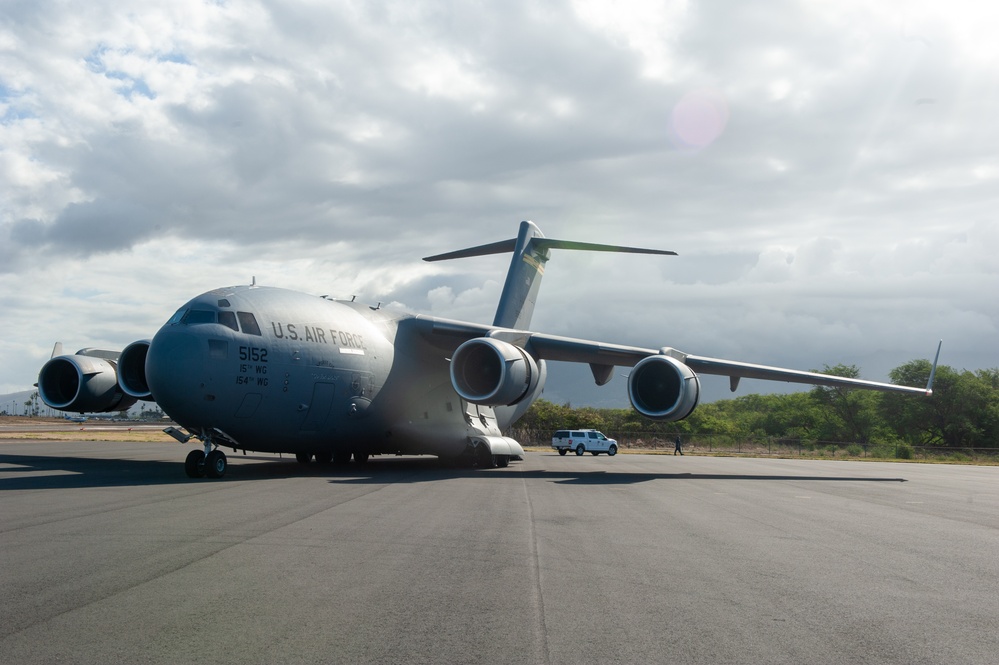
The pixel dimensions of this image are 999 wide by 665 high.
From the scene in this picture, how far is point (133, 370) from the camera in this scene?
70.3ft

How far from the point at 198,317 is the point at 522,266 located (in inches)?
517

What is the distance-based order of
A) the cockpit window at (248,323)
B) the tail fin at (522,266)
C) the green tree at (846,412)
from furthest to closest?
the green tree at (846,412) < the tail fin at (522,266) < the cockpit window at (248,323)

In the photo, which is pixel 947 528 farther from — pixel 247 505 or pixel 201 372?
pixel 201 372

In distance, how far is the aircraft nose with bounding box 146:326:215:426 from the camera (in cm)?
1605

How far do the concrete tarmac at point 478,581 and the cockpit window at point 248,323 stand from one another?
4.66m

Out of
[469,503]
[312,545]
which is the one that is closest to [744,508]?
[469,503]

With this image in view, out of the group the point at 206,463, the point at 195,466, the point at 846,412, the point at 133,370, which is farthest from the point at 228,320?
the point at 846,412

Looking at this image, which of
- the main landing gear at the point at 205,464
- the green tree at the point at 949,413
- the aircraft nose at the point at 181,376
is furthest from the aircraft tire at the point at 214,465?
the green tree at the point at 949,413

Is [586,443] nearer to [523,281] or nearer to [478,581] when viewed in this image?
[523,281]

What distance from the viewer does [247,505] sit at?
11.6 m

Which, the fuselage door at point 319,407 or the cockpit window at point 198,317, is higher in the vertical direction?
the cockpit window at point 198,317

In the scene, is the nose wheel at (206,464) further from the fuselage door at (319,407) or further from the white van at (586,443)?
the white van at (586,443)

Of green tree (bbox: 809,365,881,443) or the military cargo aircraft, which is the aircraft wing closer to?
the military cargo aircraft

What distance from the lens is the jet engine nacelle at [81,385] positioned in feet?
75.7
